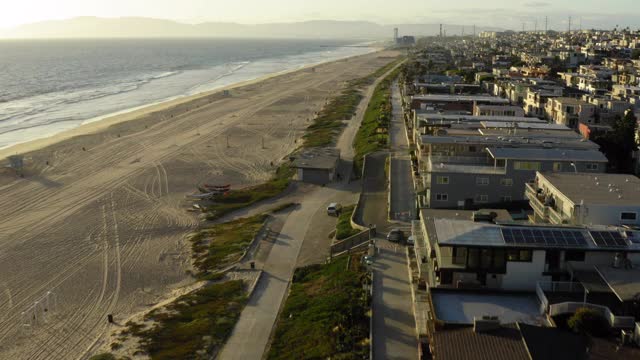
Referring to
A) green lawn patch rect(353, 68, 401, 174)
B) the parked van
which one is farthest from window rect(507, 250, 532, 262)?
green lawn patch rect(353, 68, 401, 174)

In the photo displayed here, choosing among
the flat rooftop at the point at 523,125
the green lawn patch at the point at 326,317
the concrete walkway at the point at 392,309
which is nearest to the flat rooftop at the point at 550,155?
the concrete walkway at the point at 392,309

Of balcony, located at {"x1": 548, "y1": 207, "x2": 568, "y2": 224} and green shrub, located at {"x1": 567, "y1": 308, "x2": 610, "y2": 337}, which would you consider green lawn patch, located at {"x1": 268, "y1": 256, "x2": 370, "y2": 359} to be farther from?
balcony, located at {"x1": 548, "y1": 207, "x2": 568, "y2": 224}

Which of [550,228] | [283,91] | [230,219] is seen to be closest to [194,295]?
[230,219]

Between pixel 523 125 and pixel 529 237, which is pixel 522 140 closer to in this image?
pixel 523 125

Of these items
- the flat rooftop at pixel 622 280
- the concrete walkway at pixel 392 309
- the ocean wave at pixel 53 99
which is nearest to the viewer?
the flat rooftop at pixel 622 280

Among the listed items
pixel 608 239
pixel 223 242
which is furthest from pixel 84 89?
pixel 608 239

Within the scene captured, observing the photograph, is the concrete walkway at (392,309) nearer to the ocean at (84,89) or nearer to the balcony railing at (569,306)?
the balcony railing at (569,306)
